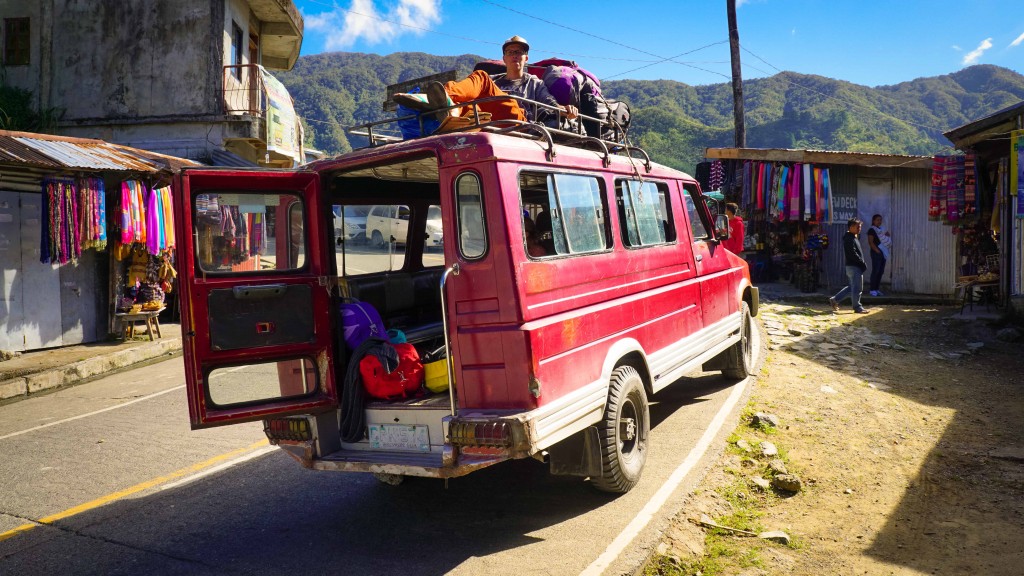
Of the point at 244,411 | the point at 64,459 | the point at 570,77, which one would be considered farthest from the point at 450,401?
the point at 64,459

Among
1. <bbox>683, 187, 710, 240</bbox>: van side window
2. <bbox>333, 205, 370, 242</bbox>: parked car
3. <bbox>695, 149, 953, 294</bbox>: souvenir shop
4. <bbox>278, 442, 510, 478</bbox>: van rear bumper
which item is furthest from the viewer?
<bbox>695, 149, 953, 294</bbox>: souvenir shop

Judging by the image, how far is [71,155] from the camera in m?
11.2

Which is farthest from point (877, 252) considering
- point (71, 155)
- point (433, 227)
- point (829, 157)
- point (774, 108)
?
point (774, 108)

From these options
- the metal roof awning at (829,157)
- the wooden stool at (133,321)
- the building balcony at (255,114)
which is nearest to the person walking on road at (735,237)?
the metal roof awning at (829,157)

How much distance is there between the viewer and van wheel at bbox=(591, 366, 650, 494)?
461 cm

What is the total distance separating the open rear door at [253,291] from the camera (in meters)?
4.30

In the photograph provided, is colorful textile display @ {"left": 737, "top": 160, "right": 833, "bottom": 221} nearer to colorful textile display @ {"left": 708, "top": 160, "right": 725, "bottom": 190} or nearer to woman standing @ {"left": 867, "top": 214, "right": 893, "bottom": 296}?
woman standing @ {"left": 867, "top": 214, "right": 893, "bottom": 296}

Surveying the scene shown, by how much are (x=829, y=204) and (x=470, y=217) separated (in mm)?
14946

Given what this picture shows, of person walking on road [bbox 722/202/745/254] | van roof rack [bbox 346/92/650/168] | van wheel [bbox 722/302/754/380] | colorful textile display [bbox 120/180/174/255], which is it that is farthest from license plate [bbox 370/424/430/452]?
colorful textile display [bbox 120/180/174/255]

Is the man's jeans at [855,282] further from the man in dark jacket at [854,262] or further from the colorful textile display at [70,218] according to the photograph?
the colorful textile display at [70,218]

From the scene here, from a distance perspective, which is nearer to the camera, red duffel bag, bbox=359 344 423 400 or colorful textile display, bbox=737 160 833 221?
red duffel bag, bbox=359 344 423 400

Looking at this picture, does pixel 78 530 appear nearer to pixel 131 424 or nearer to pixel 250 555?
pixel 250 555

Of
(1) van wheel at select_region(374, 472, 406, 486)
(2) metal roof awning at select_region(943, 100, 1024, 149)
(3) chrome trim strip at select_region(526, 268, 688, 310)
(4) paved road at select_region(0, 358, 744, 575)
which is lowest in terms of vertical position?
(4) paved road at select_region(0, 358, 744, 575)

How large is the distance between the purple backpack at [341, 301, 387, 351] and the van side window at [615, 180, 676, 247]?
1.90 meters
